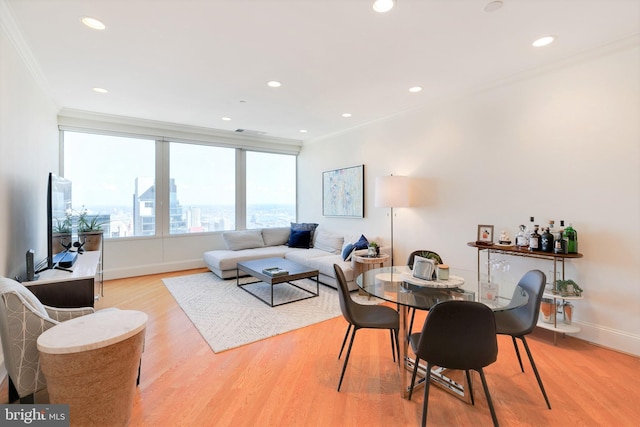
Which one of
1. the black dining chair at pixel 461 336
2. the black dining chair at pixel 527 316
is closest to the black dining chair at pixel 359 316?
the black dining chair at pixel 461 336

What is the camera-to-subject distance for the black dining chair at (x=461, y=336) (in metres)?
1.59

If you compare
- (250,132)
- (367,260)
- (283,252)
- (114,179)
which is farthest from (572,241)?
(114,179)

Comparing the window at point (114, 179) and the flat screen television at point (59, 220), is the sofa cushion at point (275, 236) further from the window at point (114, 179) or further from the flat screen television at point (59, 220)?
the flat screen television at point (59, 220)

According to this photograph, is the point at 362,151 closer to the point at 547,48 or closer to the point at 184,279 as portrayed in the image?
the point at 547,48

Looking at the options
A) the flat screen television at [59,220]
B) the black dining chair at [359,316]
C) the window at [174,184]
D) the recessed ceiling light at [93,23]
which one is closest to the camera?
the black dining chair at [359,316]

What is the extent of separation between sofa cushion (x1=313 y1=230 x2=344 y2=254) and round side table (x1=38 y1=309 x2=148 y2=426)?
12.6 ft

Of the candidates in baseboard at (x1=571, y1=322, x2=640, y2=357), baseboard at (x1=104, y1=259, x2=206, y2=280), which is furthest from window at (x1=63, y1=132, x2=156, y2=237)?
baseboard at (x1=571, y1=322, x2=640, y2=357)

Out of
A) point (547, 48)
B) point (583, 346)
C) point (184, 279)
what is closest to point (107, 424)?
point (184, 279)

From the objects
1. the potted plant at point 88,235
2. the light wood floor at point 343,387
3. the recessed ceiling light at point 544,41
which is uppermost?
the recessed ceiling light at point 544,41

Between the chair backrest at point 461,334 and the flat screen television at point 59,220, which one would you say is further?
the flat screen television at point 59,220

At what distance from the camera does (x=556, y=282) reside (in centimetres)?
285

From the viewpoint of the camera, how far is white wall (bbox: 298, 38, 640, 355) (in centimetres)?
260

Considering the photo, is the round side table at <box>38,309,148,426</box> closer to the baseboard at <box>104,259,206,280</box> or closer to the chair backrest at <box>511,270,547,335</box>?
the chair backrest at <box>511,270,547,335</box>

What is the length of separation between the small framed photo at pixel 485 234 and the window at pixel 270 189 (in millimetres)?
4451
